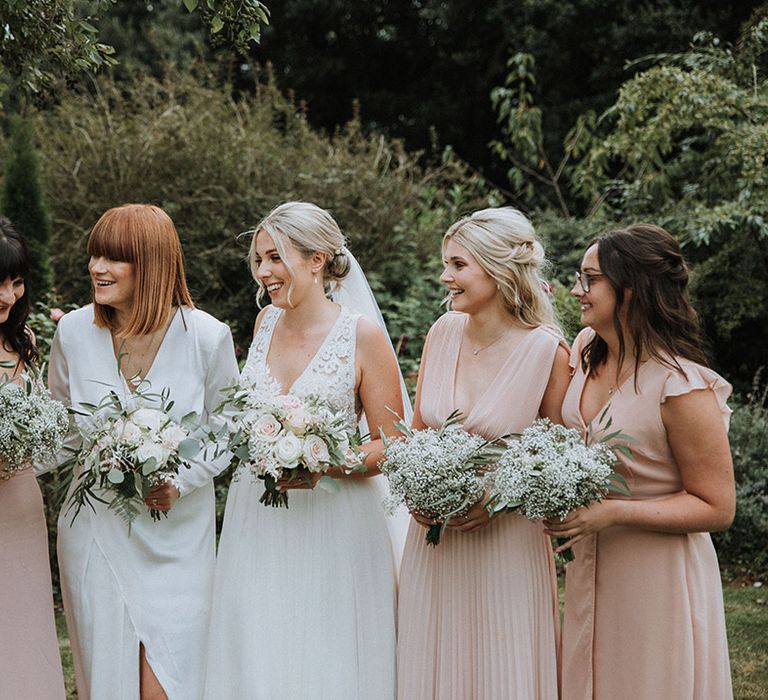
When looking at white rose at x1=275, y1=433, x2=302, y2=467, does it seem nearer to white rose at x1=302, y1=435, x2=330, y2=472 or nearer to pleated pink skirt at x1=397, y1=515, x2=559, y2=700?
white rose at x1=302, y1=435, x2=330, y2=472

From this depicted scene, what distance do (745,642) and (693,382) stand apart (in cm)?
391

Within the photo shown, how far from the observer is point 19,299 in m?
4.12

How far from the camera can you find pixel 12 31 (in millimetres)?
4574

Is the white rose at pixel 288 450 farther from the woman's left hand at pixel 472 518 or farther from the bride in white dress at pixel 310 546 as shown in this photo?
the woman's left hand at pixel 472 518

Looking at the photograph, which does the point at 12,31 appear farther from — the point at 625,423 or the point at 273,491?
the point at 625,423

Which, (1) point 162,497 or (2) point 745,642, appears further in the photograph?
(2) point 745,642

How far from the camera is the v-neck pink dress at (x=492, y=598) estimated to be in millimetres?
3811

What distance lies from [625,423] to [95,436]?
193 centimetres

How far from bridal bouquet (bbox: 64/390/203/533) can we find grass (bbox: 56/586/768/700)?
296cm

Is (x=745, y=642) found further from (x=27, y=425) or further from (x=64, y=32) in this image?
(x=64, y=32)

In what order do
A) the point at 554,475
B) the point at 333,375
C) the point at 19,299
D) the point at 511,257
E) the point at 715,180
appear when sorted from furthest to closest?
1. the point at 715,180
2. the point at 333,375
3. the point at 19,299
4. the point at 511,257
5. the point at 554,475

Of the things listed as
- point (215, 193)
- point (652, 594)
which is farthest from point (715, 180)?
point (652, 594)

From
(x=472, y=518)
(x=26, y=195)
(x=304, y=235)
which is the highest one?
(x=26, y=195)

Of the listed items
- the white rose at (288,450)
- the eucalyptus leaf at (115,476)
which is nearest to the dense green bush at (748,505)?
the white rose at (288,450)
